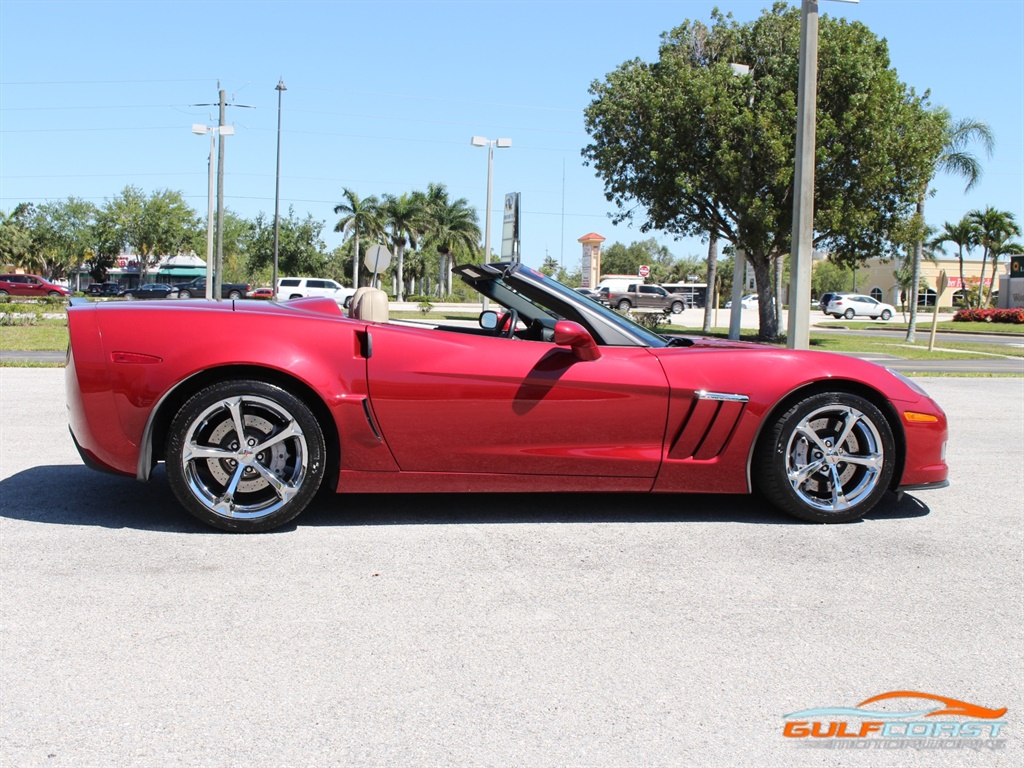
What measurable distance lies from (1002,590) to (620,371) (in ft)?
6.13

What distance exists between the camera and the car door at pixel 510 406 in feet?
14.9

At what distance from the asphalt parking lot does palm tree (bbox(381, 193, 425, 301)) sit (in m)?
65.9

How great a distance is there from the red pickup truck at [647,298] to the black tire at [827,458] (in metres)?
54.4

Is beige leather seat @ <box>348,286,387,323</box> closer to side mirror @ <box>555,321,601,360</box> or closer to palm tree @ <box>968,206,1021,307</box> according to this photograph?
side mirror @ <box>555,321,601,360</box>

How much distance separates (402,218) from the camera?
234 feet

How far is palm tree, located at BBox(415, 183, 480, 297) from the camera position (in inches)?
2864

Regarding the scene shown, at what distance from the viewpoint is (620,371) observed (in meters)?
4.70

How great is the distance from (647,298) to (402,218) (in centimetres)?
2109

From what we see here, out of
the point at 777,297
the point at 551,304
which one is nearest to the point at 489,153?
the point at 777,297

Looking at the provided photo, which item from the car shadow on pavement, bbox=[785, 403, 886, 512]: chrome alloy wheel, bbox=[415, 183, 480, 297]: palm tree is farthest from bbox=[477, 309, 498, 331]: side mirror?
bbox=[415, 183, 480, 297]: palm tree

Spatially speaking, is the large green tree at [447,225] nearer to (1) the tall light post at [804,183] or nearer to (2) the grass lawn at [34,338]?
(2) the grass lawn at [34,338]

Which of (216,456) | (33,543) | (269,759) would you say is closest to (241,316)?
(216,456)

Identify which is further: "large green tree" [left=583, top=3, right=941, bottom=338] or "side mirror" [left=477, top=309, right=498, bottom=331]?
"large green tree" [left=583, top=3, right=941, bottom=338]

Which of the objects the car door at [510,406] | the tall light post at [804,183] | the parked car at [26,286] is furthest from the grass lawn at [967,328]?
the parked car at [26,286]
